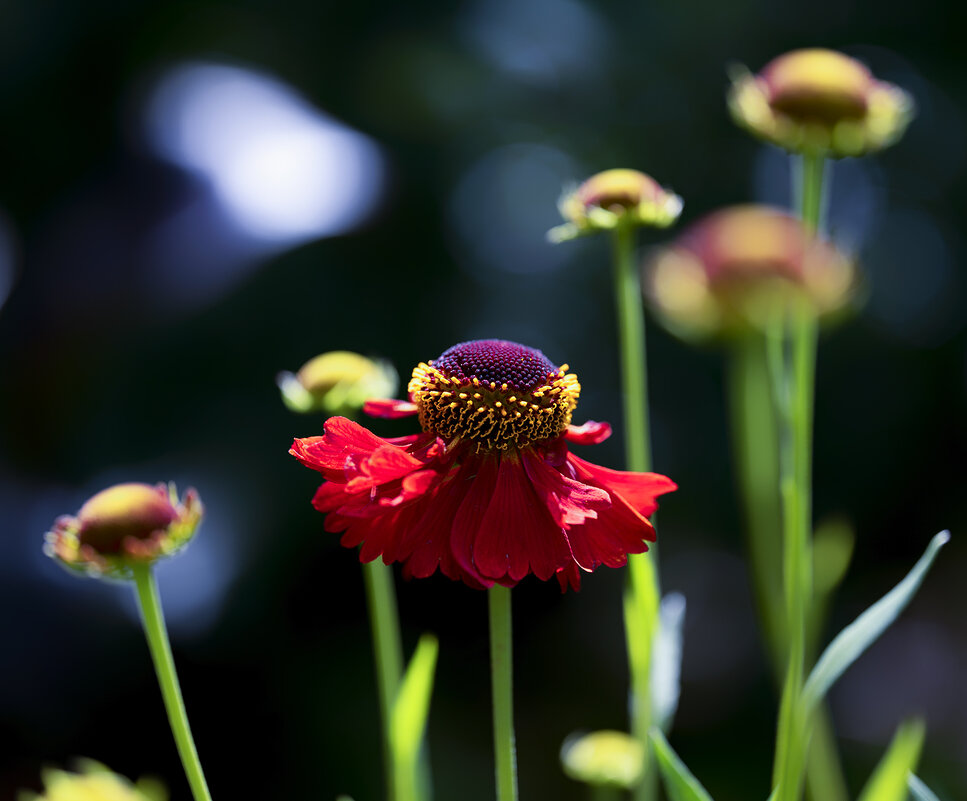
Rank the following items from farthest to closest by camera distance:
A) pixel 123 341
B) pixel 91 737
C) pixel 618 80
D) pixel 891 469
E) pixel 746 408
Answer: pixel 618 80 → pixel 891 469 → pixel 123 341 → pixel 91 737 → pixel 746 408

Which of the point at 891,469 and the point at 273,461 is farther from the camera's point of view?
the point at 891,469

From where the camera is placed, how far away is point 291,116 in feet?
4.56

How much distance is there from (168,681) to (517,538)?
134mm

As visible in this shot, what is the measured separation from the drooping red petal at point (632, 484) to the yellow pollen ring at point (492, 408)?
0.07 ft

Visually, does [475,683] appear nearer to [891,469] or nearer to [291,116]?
[891,469]

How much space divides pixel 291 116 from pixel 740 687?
1.02 metres

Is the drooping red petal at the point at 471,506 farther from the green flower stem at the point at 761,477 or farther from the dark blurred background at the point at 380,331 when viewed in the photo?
the dark blurred background at the point at 380,331

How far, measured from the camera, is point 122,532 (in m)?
0.38

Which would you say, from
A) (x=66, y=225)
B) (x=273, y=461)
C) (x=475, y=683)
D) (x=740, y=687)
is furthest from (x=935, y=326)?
(x=66, y=225)

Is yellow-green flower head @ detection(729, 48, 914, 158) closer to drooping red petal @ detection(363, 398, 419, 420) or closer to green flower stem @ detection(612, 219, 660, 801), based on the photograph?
green flower stem @ detection(612, 219, 660, 801)

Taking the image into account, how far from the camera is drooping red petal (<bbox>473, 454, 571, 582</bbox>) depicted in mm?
314

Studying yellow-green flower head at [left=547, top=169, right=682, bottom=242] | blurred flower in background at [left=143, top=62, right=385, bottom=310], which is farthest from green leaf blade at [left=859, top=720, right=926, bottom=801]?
blurred flower in background at [left=143, top=62, right=385, bottom=310]

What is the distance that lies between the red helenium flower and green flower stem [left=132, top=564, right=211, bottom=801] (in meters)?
0.07

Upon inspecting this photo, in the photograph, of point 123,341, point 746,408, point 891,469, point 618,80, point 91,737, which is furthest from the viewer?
point 618,80
